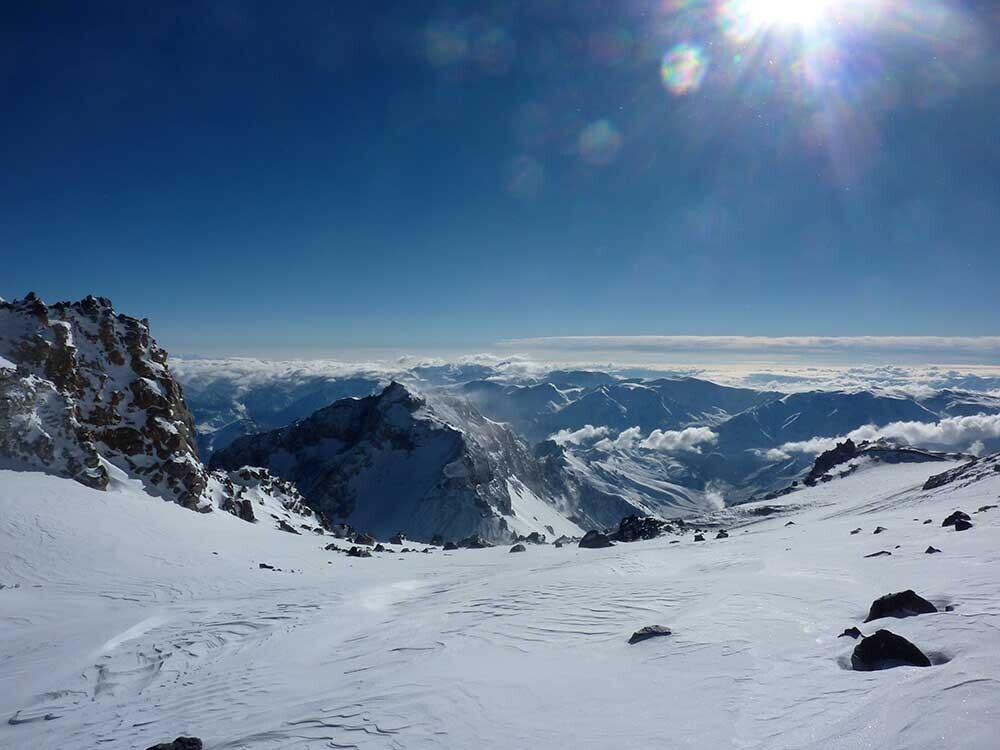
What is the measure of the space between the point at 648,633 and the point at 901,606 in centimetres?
484

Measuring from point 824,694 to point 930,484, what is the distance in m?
48.5

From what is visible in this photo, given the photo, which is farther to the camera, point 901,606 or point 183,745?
point 901,606

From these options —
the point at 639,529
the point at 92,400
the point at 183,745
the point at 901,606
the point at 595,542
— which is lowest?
the point at 639,529

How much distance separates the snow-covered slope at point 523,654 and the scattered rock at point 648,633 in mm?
407

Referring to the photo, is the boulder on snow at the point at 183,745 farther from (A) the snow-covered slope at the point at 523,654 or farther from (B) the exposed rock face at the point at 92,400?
(B) the exposed rock face at the point at 92,400

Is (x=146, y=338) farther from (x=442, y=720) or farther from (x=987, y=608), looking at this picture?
(x=987, y=608)

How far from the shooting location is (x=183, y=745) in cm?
838

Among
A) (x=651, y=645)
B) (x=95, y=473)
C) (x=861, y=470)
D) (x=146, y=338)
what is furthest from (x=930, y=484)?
(x=146, y=338)

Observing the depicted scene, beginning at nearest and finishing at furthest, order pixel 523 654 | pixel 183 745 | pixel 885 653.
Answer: pixel 885 653, pixel 183 745, pixel 523 654

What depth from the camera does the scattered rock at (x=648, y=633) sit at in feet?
35.6

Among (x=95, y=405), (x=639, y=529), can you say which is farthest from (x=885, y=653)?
(x=95, y=405)

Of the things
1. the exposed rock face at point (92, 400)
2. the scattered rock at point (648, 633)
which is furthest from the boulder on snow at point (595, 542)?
the exposed rock face at point (92, 400)

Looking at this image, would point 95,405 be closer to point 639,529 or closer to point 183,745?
point 183,745

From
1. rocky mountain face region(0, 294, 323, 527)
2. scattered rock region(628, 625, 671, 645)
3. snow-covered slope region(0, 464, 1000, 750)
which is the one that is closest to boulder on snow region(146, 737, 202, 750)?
snow-covered slope region(0, 464, 1000, 750)
